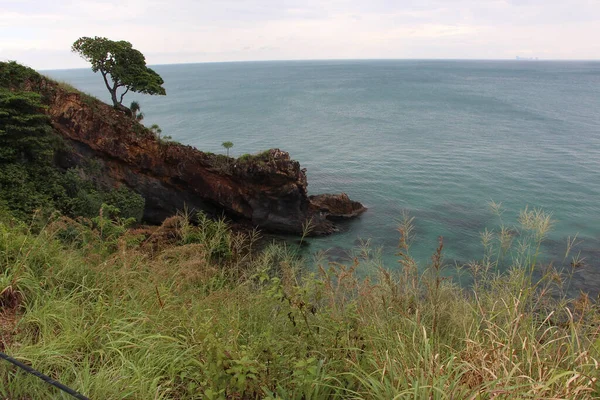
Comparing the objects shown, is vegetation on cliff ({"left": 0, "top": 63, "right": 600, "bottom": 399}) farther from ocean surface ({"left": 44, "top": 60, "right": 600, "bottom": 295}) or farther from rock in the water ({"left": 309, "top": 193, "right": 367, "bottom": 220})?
rock in the water ({"left": 309, "top": 193, "right": 367, "bottom": 220})

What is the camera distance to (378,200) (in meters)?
29.0

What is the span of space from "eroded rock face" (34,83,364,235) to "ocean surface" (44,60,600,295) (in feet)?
10.5

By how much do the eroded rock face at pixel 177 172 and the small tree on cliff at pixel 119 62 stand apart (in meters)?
2.39

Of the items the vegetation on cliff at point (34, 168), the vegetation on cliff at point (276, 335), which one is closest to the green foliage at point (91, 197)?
the vegetation on cliff at point (34, 168)

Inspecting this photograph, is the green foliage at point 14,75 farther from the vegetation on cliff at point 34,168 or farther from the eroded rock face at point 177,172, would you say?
the eroded rock face at point 177,172

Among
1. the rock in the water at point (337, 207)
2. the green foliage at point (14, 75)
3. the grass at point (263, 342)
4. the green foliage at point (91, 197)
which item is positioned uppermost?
the green foliage at point (14, 75)

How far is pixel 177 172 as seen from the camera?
23.2 m

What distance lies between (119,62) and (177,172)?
24.3 ft

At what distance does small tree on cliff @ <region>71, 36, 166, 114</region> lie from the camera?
22344mm

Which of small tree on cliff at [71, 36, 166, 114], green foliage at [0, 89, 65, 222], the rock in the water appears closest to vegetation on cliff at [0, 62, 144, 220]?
green foliage at [0, 89, 65, 222]

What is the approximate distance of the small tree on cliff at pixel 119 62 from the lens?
22.3 m

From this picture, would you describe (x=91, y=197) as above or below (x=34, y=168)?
below

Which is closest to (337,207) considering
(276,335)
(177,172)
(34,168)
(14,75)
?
(177,172)

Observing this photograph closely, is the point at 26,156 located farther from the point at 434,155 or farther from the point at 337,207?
the point at 434,155
